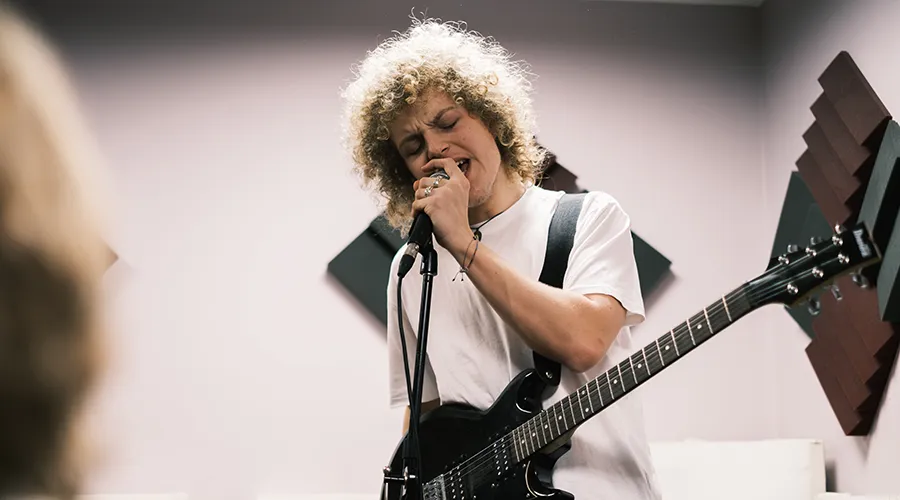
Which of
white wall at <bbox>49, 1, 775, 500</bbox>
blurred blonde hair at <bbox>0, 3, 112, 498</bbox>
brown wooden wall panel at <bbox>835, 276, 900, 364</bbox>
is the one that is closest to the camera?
blurred blonde hair at <bbox>0, 3, 112, 498</bbox>

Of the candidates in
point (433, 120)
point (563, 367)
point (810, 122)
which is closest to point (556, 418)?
point (563, 367)

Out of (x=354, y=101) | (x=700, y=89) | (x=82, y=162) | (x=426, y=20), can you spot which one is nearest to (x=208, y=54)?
(x=426, y=20)

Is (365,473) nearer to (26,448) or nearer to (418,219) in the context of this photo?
(418,219)

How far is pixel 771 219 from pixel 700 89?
0.67 metres

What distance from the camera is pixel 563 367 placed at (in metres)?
1.74

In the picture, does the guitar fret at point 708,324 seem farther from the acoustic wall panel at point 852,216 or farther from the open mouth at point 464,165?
the acoustic wall panel at point 852,216

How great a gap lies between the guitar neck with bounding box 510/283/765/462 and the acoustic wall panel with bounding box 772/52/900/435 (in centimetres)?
171

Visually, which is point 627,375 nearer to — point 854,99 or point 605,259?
point 605,259

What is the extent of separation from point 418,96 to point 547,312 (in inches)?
26.5

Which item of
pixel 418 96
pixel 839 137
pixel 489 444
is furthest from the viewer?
pixel 839 137

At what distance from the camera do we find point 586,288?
1.72 meters

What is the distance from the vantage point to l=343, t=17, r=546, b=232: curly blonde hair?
210 cm

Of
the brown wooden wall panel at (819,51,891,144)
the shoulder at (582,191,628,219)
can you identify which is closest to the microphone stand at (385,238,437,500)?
the shoulder at (582,191,628,219)

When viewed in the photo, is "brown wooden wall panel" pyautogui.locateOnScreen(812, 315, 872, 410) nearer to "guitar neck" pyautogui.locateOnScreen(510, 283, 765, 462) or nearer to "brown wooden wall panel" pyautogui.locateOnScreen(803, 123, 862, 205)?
"brown wooden wall panel" pyautogui.locateOnScreen(803, 123, 862, 205)
